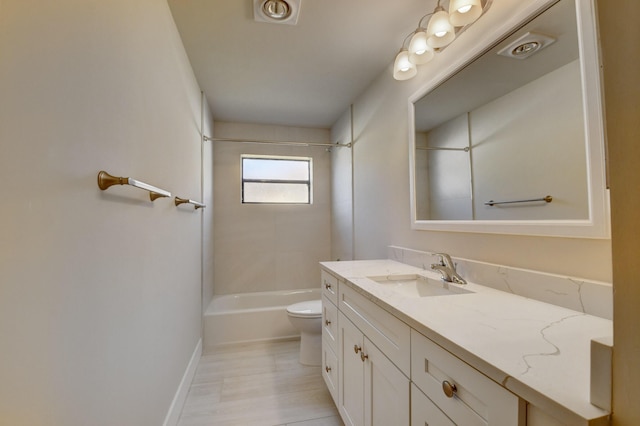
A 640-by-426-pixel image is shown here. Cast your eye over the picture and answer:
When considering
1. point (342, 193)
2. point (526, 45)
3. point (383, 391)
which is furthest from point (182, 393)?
point (526, 45)

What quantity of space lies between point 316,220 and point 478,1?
2620 mm

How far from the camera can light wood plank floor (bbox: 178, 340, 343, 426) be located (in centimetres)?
163

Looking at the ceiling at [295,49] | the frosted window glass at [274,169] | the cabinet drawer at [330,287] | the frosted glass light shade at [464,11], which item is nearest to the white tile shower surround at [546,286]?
the cabinet drawer at [330,287]

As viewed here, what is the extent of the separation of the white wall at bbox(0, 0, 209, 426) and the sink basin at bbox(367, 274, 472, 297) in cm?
109

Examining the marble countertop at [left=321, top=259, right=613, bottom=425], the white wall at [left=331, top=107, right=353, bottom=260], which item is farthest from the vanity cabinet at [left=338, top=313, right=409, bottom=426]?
the white wall at [left=331, top=107, right=353, bottom=260]

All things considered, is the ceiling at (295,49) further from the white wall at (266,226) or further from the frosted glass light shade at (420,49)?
the white wall at (266,226)

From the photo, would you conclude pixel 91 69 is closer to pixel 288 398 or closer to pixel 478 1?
pixel 478 1

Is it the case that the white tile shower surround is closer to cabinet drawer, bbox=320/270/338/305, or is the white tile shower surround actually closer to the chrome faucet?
the chrome faucet

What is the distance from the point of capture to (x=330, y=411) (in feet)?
5.53

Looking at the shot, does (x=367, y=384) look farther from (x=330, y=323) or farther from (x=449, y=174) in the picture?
(x=449, y=174)

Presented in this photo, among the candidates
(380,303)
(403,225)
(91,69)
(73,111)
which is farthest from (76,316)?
(403,225)

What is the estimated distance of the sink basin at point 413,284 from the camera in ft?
4.45

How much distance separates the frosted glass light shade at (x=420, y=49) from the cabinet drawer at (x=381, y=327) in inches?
51.9

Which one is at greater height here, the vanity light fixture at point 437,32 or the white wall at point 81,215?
the vanity light fixture at point 437,32
